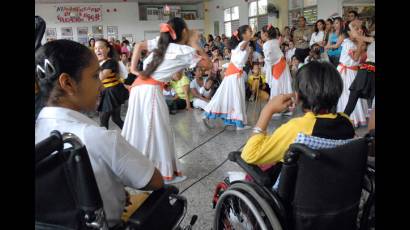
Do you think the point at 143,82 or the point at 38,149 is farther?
the point at 143,82

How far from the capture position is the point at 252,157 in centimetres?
141

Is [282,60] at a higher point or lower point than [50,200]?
higher

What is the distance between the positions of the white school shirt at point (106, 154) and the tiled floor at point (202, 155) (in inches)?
40.0

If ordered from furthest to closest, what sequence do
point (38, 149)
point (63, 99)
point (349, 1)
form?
point (349, 1), point (63, 99), point (38, 149)

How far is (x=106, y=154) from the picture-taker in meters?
1.04

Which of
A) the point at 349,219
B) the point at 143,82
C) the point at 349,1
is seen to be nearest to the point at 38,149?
the point at 349,219

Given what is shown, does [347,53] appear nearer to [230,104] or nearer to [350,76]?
[350,76]

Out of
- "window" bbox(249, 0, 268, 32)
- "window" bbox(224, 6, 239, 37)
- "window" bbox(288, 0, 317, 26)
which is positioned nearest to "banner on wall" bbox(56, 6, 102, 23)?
"window" bbox(224, 6, 239, 37)

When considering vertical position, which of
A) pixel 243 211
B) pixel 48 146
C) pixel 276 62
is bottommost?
pixel 243 211

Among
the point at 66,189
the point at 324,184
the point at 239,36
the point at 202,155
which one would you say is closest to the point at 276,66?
the point at 239,36

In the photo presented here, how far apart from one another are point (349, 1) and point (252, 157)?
877cm

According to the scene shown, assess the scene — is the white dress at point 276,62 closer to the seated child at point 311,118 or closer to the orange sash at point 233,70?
the orange sash at point 233,70

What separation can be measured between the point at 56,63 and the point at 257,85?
5.42m

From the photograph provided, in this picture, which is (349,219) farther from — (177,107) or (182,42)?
(177,107)
